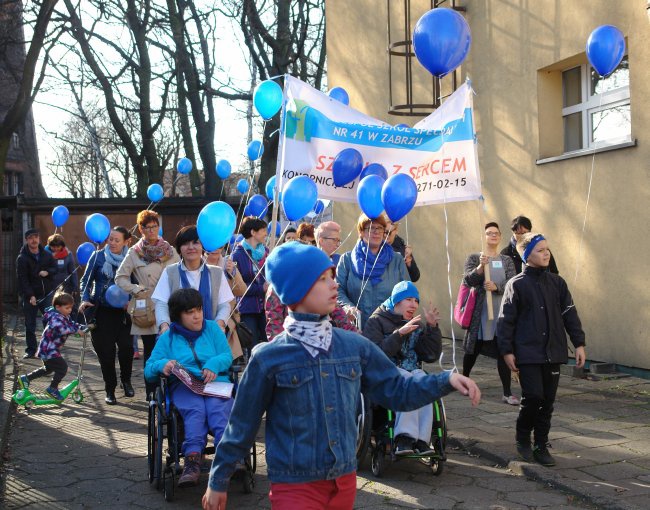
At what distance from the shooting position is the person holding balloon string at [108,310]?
8.82 meters

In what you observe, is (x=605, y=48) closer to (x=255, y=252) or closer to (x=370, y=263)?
(x=370, y=263)

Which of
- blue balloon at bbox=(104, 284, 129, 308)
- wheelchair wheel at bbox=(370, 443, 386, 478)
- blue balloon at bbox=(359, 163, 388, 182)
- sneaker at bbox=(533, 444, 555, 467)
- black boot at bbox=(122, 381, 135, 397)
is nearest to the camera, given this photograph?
wheelchair wheel at bbox=(370, 443, 386, 478)

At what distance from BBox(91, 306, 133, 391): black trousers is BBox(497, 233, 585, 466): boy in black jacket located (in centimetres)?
440

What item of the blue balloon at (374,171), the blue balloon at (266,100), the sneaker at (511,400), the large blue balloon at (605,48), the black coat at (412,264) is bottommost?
the sneaker at (511,400)

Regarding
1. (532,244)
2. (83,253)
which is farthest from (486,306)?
(83,253)

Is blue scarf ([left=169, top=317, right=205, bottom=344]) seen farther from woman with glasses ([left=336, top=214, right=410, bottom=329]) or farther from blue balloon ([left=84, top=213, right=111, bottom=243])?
blue balloon ([left=84, top=213, right=111, bottom=243])

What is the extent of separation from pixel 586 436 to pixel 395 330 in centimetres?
212

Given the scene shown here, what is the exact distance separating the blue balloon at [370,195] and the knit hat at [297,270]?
4.03 metres

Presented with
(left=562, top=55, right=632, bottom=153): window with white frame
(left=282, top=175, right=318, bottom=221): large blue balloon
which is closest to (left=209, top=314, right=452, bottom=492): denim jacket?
A: (left=282, top=175, right=318, bottom=221): large blue balloon

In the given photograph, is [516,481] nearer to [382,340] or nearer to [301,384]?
[382,340]

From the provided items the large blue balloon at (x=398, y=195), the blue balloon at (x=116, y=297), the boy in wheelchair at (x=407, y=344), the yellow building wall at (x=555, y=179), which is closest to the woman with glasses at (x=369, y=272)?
the large blue balloon at (x=398, y=195)

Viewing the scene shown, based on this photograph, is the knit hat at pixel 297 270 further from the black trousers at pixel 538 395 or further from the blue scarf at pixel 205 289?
the blue scarf at pixel 205 289

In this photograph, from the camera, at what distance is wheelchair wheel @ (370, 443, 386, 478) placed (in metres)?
5.83

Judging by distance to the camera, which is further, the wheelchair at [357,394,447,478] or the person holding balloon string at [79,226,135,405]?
the person holding balloon string at [79,226,135,405]
